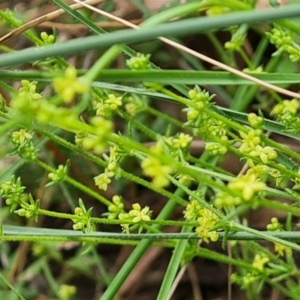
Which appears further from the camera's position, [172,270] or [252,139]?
[172,270]

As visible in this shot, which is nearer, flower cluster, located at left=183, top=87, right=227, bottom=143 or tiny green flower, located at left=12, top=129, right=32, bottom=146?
flower cluster, located at left=183, top=87, right=227, bottom=143

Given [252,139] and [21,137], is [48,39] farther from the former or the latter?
[252,139]

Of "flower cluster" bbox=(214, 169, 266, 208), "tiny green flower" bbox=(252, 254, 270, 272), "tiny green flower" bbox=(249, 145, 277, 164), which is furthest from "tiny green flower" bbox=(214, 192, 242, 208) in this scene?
"tiny green flower" bbox=(252, 254, 270, 272)

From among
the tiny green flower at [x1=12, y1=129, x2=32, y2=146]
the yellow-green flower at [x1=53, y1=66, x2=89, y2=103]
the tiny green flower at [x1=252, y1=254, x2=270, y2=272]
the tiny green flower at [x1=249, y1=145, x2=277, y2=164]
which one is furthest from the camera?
the tiny green flower at [x1=252, y1=254, x2=270, y2=272]

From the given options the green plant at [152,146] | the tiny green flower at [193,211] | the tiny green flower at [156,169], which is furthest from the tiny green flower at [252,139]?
the tiny green flower at [156,169]

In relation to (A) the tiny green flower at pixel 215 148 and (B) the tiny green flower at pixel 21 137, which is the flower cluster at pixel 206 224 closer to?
(A) the tiny green flower at pixel 215 148

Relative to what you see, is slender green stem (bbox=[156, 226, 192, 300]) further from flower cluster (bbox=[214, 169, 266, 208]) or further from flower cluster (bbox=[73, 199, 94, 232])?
flower cluster (bbox=[214, 169, 266, 208])

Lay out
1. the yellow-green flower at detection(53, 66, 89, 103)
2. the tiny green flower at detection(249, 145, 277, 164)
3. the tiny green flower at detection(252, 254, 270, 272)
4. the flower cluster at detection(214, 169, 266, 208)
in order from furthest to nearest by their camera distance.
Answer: the tiny green flower at detection(252, 254, 270, 272) < the tiny green flower at detection(249, 145, 277, 164) < the flower cluster at detection(214, 169, 266, 208) < the yellow-green flower at detection(53, 66, 89, 103)

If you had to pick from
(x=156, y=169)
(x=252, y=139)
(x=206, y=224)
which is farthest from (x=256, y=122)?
(x=156, y=169)

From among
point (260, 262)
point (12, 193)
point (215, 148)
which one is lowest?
point (260, 262)
